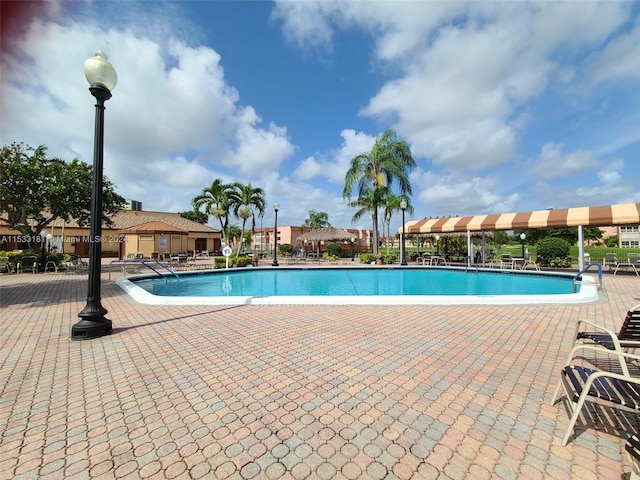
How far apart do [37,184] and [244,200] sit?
13.4m

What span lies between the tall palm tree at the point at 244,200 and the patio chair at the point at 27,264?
12950mm

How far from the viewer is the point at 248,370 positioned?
11.8 ft

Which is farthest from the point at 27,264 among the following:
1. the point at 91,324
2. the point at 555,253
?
the point at 555,253

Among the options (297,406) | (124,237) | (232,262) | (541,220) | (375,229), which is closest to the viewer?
(297,406)

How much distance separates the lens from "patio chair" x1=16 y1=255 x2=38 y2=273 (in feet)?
52.4

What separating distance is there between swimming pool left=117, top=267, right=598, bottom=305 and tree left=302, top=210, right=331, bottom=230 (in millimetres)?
43869

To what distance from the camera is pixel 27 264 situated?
52.8 feet

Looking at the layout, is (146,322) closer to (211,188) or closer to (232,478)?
(232,478)

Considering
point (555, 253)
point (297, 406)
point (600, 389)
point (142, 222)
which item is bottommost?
point (297, 406)

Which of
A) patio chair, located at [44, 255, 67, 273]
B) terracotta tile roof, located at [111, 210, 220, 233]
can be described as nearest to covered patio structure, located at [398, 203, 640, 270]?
patio chair, located at [44, 255, 67, 273]

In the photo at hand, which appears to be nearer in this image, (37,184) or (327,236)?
(37,184)

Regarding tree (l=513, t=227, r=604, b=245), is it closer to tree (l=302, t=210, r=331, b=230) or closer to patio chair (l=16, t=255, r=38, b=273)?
tree (l=302, t=210, r=331, b=230)

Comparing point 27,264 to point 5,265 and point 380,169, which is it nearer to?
point 5,265

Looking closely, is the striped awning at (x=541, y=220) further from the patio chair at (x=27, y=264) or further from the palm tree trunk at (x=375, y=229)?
the patio chair at (x=27, y=264)
